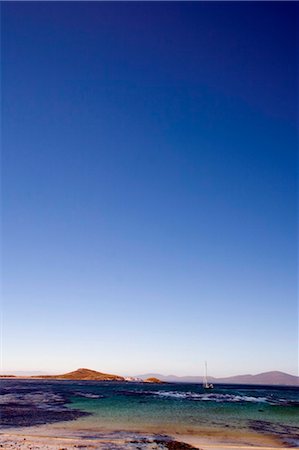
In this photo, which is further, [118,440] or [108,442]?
[118,440]

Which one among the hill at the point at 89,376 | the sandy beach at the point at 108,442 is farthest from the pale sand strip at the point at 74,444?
the hill at the point at 89,376

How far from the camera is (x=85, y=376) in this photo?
178500 mm

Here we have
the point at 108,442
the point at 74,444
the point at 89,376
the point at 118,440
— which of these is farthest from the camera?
the point at 89,376

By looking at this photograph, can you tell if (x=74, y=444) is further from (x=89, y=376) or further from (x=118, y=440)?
(x=89, y=376)

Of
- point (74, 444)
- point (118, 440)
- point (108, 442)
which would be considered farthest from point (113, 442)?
point (74, 444)

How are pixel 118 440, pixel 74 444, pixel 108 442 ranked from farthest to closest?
pixel 118 440 < pixel 108 442 < pixel 74 444

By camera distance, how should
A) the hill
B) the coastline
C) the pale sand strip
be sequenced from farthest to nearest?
the hill < the coastline < the pale sand strip

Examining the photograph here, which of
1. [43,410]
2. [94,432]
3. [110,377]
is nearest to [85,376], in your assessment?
[110,377]

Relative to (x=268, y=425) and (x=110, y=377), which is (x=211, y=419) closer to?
(x=268, y=425)

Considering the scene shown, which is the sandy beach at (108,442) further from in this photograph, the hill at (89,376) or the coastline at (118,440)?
the hill at (89,376)

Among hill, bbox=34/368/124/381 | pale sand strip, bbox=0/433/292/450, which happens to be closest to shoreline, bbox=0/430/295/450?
pale sand strip, bbox=0/433/292/450

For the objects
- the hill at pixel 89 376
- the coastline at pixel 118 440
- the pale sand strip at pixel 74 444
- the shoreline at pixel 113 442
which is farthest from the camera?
the hill at pixel 89 376

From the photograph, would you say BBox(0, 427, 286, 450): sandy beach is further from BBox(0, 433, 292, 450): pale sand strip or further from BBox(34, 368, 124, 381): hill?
BBox(34, 368, 124, 381): hill

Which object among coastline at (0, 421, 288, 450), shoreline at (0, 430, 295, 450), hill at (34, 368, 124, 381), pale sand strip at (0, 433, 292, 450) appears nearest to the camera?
pale sand strip at (0, 433, 292, 450)
